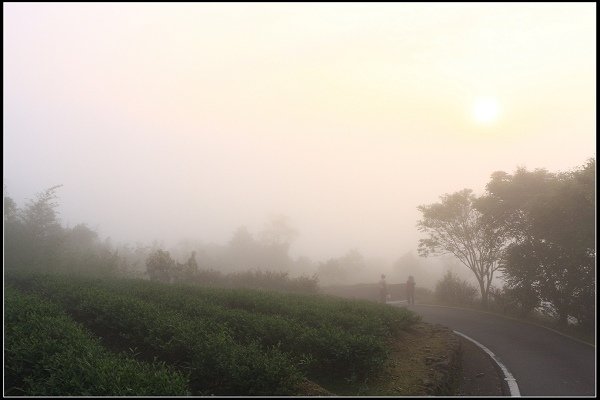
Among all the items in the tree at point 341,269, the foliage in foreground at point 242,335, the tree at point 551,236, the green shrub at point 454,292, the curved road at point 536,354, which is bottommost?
the tree at point 341,269

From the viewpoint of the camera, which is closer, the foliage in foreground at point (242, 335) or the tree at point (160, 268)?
the foliage in foreground at point (242, 335)

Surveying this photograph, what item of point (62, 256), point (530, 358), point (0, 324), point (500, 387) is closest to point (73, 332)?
point (0, 324)

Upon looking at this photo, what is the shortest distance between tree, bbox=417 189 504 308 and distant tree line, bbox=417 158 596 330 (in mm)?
969

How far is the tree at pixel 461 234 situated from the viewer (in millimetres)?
25000

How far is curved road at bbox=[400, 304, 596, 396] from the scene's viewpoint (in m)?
8.33

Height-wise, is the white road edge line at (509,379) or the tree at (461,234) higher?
the tree at (461,234)

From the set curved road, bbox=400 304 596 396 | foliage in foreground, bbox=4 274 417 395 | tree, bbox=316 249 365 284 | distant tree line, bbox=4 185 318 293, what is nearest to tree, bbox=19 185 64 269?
distant tree line, bbox=4 185 318 293

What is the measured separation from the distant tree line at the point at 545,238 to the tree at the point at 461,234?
0.97 meters

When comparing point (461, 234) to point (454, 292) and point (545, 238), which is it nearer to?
point (454, 292)

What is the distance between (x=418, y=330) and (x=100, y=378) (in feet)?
33.3

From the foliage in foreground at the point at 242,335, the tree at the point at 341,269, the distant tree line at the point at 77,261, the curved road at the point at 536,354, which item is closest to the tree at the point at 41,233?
the distant tree line at the point at 77,261

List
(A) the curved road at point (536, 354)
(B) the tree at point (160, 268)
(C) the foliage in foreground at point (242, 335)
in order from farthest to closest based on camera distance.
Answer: (B) the tree at point (160, 268)
(A) the curved road at point (536, 354)
(C) the foliage in foreground at point (242, 335)

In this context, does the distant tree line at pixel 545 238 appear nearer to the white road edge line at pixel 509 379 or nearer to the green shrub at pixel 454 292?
the green shrub at pixel 454 292

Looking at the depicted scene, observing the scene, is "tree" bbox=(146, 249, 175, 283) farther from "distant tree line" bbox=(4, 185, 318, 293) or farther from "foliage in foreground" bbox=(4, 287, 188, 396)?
"foliage in foreground" bbox=(4, 287, 188, 396)
